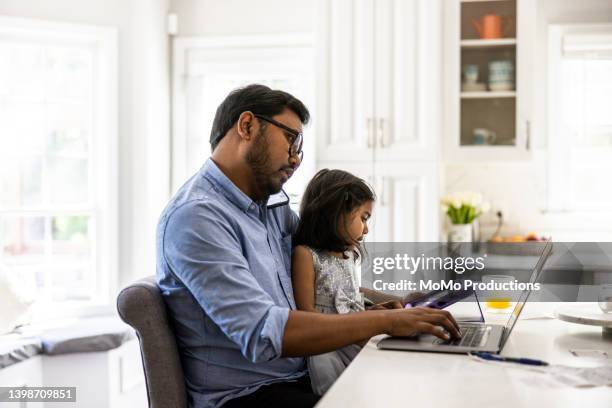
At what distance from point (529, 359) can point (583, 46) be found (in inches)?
117

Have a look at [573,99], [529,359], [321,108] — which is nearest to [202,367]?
[529,359]

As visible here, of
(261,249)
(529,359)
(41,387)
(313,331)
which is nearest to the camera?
(529,359)

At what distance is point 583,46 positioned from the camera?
12.9 feet

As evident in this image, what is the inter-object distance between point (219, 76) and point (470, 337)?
8.99ft

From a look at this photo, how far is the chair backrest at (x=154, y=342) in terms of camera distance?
1.54m

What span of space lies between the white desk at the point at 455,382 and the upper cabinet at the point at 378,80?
6.38 feet

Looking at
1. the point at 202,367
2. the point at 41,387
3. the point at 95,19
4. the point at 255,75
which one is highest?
the point at 95,19

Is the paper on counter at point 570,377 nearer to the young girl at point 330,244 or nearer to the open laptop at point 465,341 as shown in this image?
the open laptop at point 465,341

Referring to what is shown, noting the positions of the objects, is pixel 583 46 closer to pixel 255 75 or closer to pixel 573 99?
pixel 573 99

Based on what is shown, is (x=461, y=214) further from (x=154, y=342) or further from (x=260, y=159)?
(x=154, y=342)

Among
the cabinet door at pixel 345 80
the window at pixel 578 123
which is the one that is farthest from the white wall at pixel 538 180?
the cabinet door at pixel 345 80

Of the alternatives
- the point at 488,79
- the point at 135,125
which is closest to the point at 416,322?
the point at 488,79

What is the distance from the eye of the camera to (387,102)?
355cm

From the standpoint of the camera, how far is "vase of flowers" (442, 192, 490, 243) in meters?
3.76
